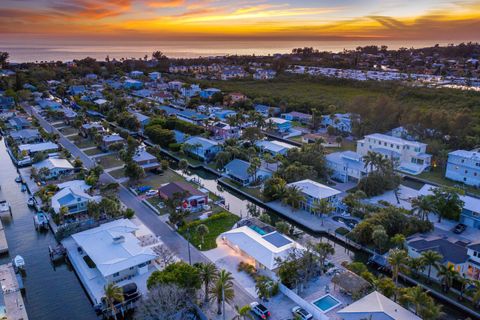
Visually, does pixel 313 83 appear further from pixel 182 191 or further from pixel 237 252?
pixel 237 252

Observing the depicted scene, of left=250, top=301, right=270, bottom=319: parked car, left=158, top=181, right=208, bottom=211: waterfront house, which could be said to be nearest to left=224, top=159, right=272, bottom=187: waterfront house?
left=158, top=181, right=208, bottom=211: waterfront house

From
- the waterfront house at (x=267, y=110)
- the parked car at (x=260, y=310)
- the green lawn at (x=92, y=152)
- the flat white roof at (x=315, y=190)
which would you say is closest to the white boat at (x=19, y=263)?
the parked car at (x=260, y=310)

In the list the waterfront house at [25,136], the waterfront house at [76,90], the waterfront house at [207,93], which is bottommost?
the waterfront house at [25,136]

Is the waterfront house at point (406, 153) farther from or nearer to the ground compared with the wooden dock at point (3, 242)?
farther from the ground

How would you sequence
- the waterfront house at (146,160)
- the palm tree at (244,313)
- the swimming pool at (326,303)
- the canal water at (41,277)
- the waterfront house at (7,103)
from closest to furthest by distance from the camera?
the palm tree at (244,313) < the swimming pool at (326,303) < the canal water at (41,277) < the waterfront house at (146,160) < the waterfront house at (7,103)

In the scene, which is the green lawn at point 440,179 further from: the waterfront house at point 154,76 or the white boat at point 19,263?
→ the waterfront house at point 154,76

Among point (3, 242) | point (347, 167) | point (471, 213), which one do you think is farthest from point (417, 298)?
point (3, 242)

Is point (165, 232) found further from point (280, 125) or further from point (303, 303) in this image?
point (280, 125)
